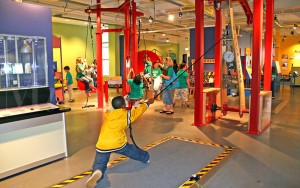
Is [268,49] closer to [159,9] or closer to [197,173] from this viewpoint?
[197,173]

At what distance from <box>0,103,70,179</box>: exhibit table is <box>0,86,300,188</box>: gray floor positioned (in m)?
0.15

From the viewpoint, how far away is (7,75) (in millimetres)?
4535

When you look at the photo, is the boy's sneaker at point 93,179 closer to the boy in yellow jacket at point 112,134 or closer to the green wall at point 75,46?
the boy in yellow jacket at point 112,134

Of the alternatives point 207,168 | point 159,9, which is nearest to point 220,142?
point 207,168

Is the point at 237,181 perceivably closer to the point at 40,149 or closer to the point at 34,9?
the point at 40,149

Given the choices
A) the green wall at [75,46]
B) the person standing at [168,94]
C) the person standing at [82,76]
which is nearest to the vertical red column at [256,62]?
the person standing at [168,94]

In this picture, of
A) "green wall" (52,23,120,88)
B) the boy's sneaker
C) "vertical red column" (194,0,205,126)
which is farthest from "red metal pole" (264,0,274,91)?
"green wall" (52,23,120,88)

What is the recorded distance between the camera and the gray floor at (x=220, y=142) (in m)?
3.82

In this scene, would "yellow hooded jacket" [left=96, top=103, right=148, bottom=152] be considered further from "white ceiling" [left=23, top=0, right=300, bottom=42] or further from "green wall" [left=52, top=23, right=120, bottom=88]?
"green wall" [left=52, top=23, right=120, bottom=88]

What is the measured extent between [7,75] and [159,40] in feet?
69.8

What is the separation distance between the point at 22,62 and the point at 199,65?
3.99 metres

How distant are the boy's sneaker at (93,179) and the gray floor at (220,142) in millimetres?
375

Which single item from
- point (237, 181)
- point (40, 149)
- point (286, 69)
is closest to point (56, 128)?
point (40, 149)

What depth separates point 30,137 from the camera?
418 cm
